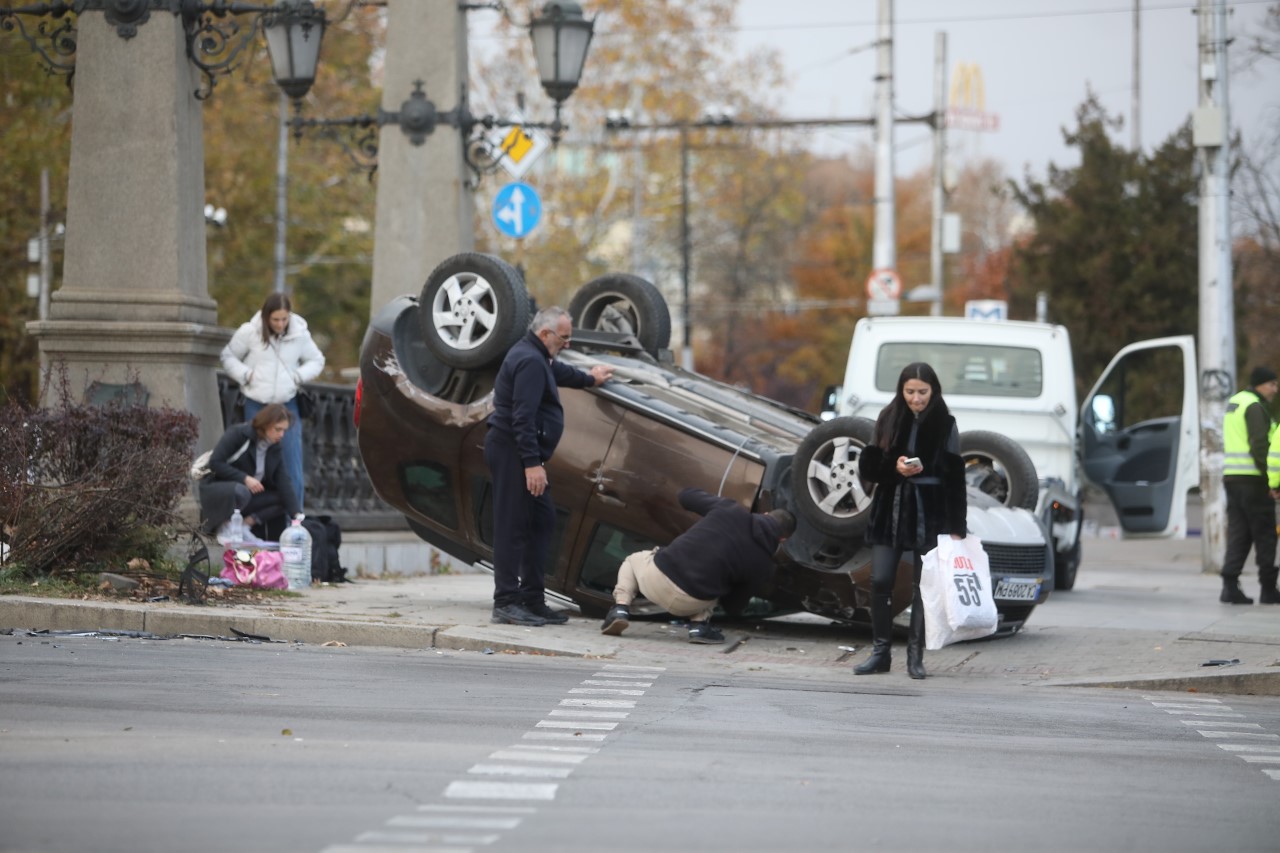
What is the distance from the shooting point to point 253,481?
44.5 ft

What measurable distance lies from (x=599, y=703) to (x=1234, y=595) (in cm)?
878

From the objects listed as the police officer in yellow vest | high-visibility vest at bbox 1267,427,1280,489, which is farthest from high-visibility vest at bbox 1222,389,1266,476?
high-visibility vest at bbox 1267,427,1280,489

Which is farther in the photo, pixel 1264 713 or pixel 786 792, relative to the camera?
pixel 1264 713

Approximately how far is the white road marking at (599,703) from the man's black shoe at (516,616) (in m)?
2.67

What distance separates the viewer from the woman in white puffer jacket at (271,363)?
47.1 feet

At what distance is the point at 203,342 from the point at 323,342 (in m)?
38.5

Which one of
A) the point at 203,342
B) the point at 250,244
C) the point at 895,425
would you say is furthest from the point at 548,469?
the point at 250,244

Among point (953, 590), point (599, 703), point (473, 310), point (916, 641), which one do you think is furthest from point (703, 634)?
point (599, 703)

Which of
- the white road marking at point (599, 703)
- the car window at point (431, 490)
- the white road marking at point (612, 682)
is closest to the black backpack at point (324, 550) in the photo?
the car window at point (431, 490)

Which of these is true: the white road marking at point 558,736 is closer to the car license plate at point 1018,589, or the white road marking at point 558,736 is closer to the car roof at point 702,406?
the car roof at point 702,406

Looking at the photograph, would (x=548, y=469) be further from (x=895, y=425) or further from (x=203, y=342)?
(x=203, y=342)

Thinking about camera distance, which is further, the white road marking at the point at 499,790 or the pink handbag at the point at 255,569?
the pink handbag at the point at 255,569

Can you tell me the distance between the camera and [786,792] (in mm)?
6680

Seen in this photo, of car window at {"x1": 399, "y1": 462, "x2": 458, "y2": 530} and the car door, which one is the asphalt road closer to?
the car door
